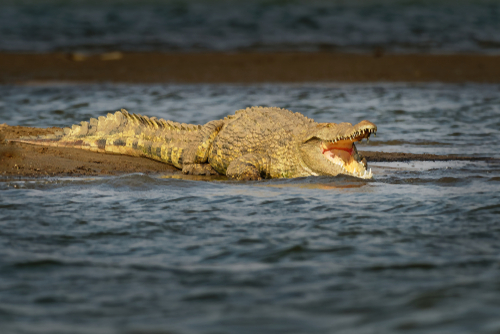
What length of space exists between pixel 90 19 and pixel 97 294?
35.6 meters

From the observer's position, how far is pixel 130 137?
9.44 m

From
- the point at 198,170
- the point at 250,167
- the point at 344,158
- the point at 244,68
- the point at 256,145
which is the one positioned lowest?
the point at 198,170

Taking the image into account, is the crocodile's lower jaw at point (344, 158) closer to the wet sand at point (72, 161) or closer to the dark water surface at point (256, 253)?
the dark water surface at point (256, 253)

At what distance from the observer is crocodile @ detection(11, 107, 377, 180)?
25.7 feet

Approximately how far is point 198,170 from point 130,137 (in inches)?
59.1

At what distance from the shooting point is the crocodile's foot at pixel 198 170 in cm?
861

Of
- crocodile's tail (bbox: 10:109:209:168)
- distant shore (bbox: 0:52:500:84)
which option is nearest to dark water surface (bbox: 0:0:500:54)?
distant shore (bbox: 0:52:500:84)

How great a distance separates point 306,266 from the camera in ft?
14.7

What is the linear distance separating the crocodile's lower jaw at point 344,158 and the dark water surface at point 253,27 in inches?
781

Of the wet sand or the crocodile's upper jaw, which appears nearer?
the crocodile's upper jaw

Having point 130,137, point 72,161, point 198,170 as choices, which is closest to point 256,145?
point 198,170

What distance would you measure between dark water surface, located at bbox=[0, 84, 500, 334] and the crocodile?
1.22 ft

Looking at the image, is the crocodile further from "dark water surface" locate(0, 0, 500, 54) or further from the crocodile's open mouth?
"dark water surface" locate(0, 0, 500, 54)

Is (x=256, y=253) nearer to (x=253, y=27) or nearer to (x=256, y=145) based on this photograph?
(x=256, y=145)
